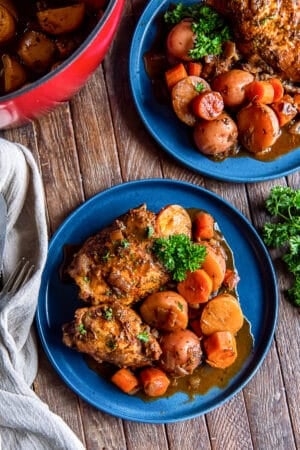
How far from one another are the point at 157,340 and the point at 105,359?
0.16 meters

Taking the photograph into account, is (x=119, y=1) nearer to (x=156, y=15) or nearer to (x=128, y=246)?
(x=156, y=15)

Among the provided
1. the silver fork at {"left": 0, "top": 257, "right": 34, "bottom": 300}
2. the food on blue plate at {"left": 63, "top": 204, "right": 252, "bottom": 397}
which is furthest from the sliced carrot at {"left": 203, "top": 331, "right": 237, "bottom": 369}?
the silver fork at {"left": 0, "top": 257, "right": 34, "bottom": 300}

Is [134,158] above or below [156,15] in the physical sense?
below

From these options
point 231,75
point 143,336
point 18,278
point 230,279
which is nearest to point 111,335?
point 143,336

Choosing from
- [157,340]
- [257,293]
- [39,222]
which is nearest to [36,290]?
[39,222]

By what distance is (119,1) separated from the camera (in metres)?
1.95

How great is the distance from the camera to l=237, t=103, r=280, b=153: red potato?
228 cm

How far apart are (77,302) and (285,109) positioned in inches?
33.6

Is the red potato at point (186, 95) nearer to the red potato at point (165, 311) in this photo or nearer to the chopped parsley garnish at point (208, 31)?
the chopped parsley garnish at point (208, 31)

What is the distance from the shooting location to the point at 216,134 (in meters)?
2.28

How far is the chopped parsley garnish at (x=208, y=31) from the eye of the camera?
7.48ft

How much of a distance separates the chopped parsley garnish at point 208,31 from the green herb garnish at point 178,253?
0.56 m

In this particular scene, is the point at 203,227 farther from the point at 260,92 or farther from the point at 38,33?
the point at 38,33

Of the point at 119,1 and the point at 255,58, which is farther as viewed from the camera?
the point at 255,58
